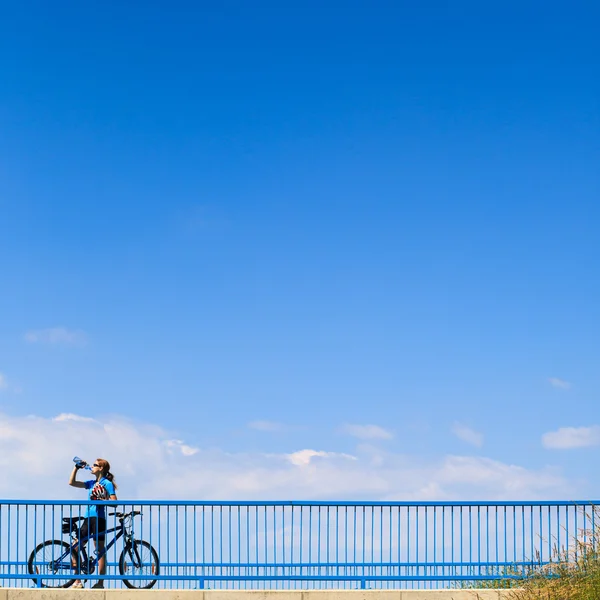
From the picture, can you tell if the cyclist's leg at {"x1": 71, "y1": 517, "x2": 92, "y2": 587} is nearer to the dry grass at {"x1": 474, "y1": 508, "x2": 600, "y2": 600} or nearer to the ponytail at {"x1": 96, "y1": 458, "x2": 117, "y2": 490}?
the ponytail at {"x1": 96, "y1": 458, "x2": 117, "y2": 490}

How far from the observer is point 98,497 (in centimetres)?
1891

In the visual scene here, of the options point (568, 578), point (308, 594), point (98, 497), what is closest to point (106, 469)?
point (98, 497)

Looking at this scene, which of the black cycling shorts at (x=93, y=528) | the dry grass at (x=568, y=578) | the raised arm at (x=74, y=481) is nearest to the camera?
the dry grass at (x=568, y=578)

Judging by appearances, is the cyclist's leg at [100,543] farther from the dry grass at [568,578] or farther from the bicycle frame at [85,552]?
the dry grass at [568,578]

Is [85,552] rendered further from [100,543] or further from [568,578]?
[568,578]

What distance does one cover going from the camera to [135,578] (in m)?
18.3

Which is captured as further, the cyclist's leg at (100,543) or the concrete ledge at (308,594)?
the cyclist's leg at (100,543)

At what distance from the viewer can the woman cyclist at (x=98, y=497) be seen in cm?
1864

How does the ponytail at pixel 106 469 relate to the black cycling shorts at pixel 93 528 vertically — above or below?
above

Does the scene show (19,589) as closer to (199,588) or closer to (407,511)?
(199,588)

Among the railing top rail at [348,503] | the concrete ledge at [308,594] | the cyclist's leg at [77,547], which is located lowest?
the concrete ledge at [308,594]

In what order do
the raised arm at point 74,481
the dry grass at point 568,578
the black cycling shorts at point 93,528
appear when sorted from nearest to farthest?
the dry grass at point 568,578 → the black cycling shorts at point 93,528 → the raised arm at point 74,481

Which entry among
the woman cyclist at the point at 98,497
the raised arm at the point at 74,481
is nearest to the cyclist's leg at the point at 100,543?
the woman cyclist at the point at 98,497

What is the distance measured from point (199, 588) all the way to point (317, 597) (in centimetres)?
188
